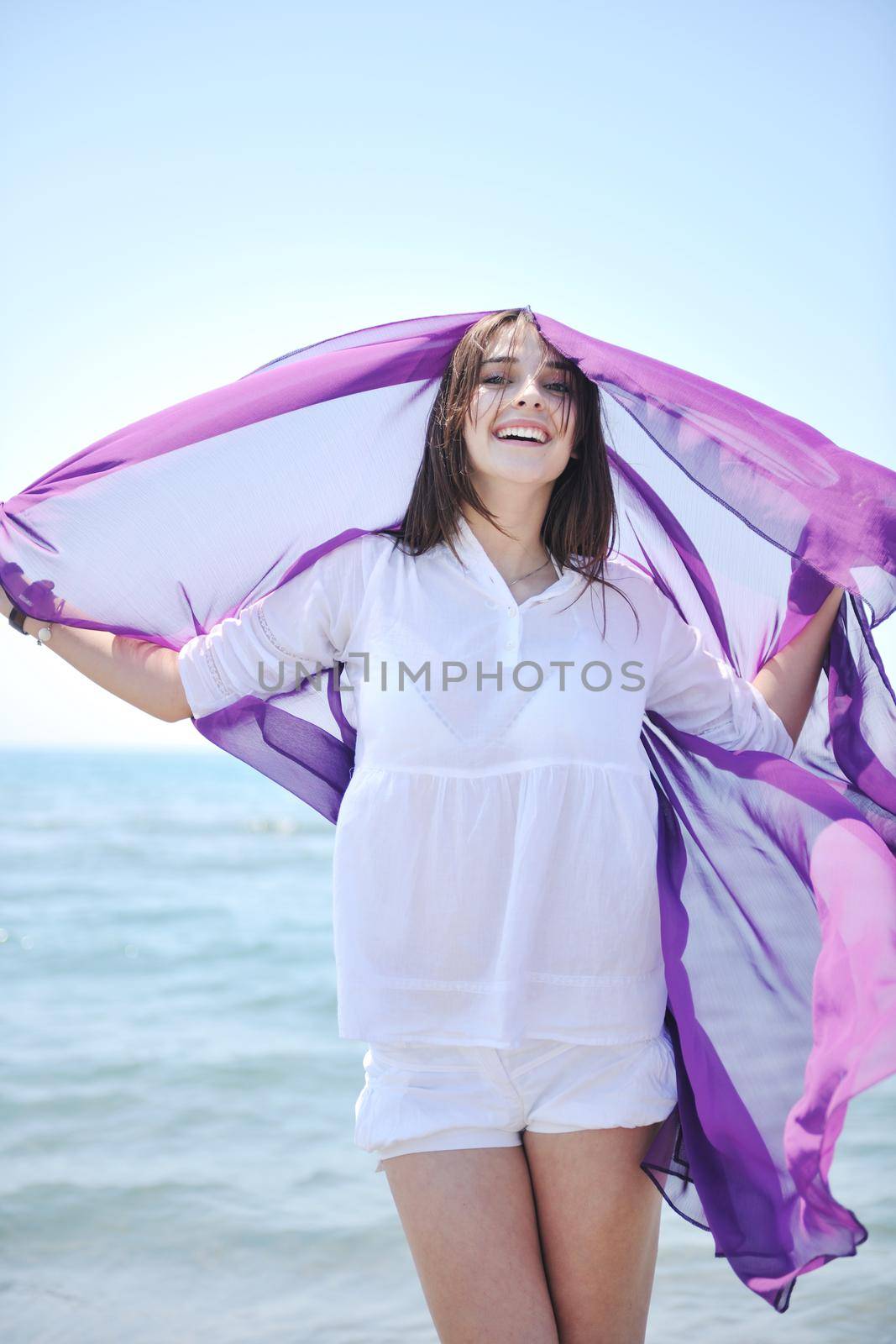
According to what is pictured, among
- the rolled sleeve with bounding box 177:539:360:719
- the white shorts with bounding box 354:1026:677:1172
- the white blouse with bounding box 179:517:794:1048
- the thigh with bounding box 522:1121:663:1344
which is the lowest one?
the thigh with bounding box 522:1121:663:1344

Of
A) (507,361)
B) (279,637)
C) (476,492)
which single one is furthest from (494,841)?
(507,361)

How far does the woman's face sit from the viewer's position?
2293mm

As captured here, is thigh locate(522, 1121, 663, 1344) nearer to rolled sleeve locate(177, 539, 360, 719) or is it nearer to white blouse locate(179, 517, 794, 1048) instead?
white blouse locate(179, 517, 794, 1048)

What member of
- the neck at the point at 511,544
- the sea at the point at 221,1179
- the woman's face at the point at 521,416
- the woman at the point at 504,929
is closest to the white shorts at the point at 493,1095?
the woman at the point at 504,929

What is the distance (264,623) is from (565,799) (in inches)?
26.8

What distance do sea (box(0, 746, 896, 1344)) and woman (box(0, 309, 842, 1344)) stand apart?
6.34ft

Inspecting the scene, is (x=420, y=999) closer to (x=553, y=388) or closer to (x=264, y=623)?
(x=264, y=623)

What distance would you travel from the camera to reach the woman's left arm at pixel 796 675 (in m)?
2.53

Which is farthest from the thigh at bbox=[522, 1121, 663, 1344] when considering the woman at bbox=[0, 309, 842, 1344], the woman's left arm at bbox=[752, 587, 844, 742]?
the woman's left arm at bbox=[752, 587, 844, 742]

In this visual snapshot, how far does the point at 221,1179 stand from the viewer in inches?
190

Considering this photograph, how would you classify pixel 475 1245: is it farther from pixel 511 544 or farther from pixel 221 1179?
pixel 221 1179

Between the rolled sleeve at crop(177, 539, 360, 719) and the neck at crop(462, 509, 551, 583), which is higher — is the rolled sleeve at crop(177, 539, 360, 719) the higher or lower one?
the lower one

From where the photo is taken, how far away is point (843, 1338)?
3.60 meters

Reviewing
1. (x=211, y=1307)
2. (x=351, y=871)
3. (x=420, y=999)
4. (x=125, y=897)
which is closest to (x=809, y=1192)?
(x=420, y=999)
